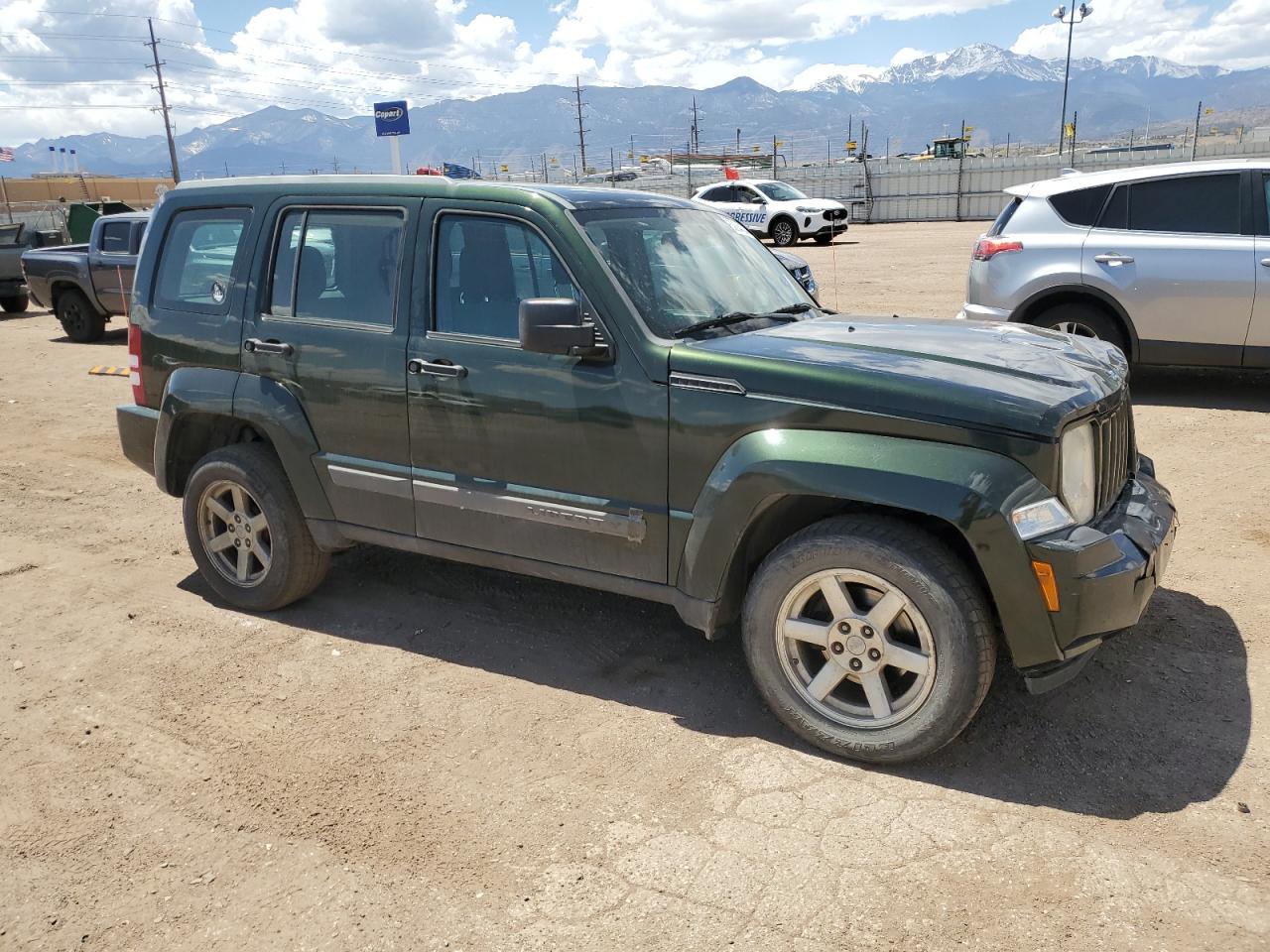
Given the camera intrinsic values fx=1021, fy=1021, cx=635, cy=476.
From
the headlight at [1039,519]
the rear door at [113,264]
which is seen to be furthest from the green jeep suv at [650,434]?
the rear door at [113,264]

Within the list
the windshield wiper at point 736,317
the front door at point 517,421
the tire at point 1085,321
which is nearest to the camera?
the front door at point 517,421

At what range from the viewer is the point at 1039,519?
3117 millimetres

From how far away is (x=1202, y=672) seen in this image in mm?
3979

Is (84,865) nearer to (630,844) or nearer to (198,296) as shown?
(630,844)

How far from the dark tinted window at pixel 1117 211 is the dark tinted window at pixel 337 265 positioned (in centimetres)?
629

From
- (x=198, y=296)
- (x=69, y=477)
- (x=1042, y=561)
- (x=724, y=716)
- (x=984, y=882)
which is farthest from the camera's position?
(x=69, y=477)

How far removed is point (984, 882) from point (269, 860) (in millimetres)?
2102

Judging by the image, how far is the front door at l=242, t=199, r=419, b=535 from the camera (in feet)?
13.9

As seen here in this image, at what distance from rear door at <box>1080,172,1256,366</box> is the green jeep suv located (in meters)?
4.31

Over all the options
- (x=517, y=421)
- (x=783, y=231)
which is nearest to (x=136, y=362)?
(x=517, y=421)

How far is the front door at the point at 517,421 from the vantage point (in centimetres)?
372

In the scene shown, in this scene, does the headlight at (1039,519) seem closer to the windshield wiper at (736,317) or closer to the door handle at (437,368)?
the windshield wiper at (736,317)

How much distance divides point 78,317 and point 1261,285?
15.2 metres

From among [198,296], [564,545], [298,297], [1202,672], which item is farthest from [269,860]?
[1202,672]
